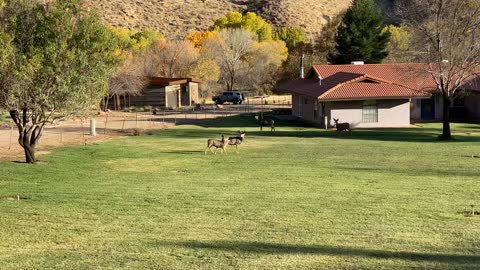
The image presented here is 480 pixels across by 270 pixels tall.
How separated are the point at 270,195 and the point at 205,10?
13022cm

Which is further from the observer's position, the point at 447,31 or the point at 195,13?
the point at 195,13

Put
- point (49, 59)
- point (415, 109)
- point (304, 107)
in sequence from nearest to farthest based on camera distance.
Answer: point (49, 59), point (415, 109), point (304, 107)

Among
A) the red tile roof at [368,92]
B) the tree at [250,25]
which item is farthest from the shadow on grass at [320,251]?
the tree at [250,25]

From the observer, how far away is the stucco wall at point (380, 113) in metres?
50.6

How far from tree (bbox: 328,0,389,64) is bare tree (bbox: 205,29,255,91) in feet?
73.0

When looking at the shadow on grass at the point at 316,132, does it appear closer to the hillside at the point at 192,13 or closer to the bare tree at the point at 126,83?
the bare tree at the point at 126,83

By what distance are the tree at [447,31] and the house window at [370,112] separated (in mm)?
8778

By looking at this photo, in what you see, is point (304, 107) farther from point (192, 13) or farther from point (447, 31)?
point (192, 13)

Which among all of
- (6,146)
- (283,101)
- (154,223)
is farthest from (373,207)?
(283,101)

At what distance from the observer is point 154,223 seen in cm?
1555

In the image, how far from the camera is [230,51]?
9425 centimetres

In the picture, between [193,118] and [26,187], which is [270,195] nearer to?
[26,187]

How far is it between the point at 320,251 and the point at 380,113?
40035mm

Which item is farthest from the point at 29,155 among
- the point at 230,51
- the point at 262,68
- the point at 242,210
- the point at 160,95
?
the point at 262,68
